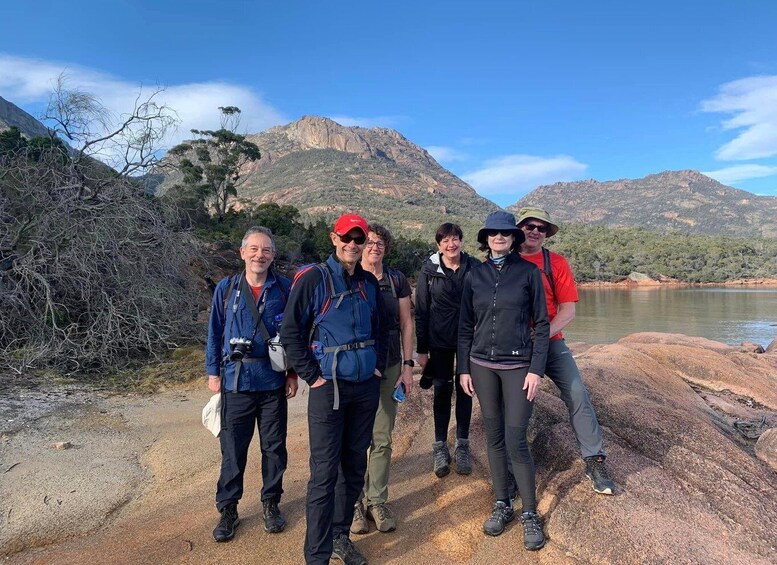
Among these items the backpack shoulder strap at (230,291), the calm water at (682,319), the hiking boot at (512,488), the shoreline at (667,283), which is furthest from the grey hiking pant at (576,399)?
the shoreline at (667,283)

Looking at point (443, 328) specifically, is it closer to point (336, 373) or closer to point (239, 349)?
point (336, 373)

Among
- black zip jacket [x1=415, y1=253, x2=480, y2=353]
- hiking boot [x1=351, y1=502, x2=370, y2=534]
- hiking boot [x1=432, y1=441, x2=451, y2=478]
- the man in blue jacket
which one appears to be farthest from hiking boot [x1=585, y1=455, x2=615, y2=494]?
the man in blue jacket

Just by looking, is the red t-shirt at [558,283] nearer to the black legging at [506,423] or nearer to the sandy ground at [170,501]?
the black legging at [506,423]

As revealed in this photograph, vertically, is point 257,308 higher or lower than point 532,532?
higher

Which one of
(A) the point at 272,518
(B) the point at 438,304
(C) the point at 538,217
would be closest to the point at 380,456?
(A) the point at 272,518

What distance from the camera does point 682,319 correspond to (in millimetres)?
24312

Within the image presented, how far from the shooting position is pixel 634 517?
255 cm

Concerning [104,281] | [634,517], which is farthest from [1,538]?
[104,281]

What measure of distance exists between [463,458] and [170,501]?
2021 mm

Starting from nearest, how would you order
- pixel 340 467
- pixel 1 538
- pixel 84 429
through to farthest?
pixel 340 467, pixel 1 538, pixel 84 429

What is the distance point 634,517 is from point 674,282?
61.9m

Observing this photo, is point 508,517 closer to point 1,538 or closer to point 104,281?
point 1,538

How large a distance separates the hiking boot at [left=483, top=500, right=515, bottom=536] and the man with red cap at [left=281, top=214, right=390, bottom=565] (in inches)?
28.4

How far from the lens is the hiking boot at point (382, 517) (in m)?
2.74
